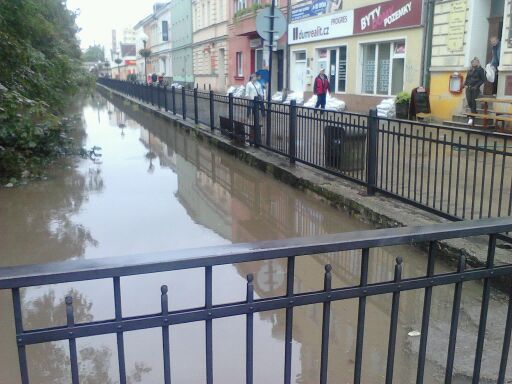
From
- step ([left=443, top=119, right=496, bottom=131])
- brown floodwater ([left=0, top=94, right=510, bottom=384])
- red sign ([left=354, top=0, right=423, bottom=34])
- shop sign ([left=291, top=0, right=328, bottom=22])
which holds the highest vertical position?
shop sign ([left=291, top=0, right=328, bottom=22])

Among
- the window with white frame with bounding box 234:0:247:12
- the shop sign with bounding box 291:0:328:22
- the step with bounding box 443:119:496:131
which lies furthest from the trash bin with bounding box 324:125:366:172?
the window with white frame with bounding box 234:0:247:12

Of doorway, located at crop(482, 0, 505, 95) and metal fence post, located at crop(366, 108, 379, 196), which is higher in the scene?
doorway, located at crop(482, 0, 505, 95)

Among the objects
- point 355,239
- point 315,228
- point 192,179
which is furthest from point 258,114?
point 355,239

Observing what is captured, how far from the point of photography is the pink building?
27469mm

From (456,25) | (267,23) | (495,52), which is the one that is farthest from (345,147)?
(456,25)

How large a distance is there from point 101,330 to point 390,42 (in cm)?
1826

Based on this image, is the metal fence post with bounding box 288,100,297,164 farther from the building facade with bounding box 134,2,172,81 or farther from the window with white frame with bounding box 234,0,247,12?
the building facade with bounding box 134,2,172,81

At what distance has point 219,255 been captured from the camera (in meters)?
1.86

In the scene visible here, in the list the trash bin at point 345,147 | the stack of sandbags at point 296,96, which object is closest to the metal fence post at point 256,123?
the trash bin at point 345,147

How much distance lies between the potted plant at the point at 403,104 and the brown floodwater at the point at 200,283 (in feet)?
26.8

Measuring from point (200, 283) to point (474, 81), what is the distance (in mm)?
11391

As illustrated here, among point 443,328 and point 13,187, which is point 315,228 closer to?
point 443,328

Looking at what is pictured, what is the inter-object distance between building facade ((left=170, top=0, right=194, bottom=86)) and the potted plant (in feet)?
110

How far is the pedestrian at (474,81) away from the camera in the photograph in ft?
44.2
